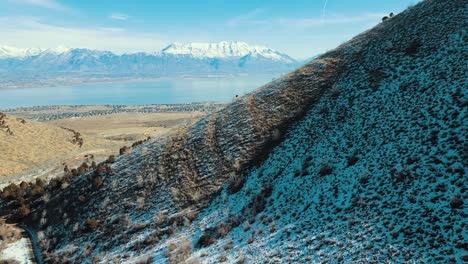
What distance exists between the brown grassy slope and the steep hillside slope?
2453cm

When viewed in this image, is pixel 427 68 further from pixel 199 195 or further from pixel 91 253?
pixel 91 253

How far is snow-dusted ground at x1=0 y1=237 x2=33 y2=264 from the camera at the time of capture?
2269 cm

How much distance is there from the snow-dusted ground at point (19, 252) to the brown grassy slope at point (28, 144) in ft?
84.8

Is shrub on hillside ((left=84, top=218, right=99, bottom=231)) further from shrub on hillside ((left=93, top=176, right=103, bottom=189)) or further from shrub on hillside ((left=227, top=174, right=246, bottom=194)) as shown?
shrub on hillside ((left=227, top=174, right=246, bottom=194))

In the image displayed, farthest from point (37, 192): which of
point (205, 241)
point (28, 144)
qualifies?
point (28, 144)

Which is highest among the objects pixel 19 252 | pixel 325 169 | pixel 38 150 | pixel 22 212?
pixel 325 169

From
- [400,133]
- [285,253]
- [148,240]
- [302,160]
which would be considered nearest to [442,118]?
[400,133]

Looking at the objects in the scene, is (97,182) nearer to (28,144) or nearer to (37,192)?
(37,192)

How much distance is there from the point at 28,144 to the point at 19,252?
40.9m

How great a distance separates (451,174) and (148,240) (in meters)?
16.0

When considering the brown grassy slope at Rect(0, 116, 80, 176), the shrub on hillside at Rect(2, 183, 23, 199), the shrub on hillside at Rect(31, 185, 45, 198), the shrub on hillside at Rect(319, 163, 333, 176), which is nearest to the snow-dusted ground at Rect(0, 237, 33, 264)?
the shrub on hillside at Rect(31, 185, 45, 198)

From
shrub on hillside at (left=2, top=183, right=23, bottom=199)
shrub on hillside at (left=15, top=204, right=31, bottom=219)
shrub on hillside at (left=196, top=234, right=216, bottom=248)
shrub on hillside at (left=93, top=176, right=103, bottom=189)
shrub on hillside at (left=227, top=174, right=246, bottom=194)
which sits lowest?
shrub on hillside at (left=15, top=204, right=31, bottom=219)

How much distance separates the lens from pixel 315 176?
18.9 metres

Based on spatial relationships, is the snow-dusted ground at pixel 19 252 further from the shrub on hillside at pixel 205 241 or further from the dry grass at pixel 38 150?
the dry grass at pixel 38 150
